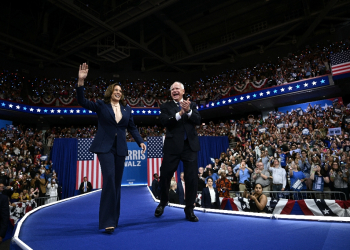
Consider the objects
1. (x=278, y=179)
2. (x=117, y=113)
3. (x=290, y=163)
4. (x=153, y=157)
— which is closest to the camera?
(x=117, y=113)

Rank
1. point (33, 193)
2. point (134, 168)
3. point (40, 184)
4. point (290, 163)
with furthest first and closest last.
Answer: point (134, 168) → point (40, 184) → point (33, 193) → point (290, 163)

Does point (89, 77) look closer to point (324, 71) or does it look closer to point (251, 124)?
point (251, 124)

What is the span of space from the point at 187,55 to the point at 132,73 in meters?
5.42

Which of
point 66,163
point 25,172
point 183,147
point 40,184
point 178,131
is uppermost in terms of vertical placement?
point 178,131

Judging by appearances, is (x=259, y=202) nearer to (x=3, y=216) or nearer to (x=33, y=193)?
(x=3, y=216)

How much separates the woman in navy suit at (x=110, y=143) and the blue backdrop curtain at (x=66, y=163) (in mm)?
11807

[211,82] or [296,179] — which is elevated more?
[211,82]

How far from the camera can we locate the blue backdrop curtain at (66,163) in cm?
1299

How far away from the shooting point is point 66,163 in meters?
13.2

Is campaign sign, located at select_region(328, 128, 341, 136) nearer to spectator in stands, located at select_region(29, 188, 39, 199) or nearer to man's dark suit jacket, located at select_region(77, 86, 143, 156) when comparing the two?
man's dark suit jacket, located at select_region(77, 86, 143, 156)

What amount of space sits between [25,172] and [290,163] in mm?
10837

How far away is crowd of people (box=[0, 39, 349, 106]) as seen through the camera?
15.0 m

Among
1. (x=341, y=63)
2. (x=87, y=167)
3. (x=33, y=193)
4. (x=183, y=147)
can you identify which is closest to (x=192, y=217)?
(x=183, y=147)

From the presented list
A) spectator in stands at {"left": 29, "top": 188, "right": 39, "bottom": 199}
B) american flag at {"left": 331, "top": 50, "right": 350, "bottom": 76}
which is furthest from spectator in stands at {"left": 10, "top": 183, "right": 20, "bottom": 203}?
american flag at {"left": 331, "top": 50, "right": 350, "bottom": 76}
